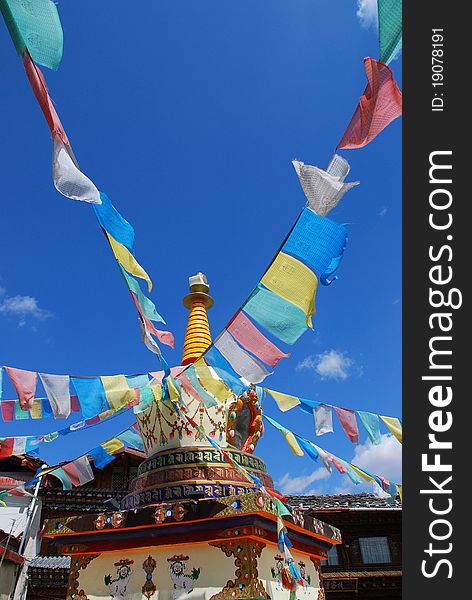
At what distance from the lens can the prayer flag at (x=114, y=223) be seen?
4.31 metres

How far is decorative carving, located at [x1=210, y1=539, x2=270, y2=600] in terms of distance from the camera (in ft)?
17.8

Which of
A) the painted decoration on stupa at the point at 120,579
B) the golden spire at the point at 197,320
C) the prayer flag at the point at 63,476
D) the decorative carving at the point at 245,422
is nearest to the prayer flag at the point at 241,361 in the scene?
the decorative carving at the point at 245,422

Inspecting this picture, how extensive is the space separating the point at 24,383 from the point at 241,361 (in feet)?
8.30

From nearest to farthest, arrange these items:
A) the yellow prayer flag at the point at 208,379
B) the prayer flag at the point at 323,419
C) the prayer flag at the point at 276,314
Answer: the prayer flag at the point at 276,314, the yellow prayer flag at the point at 208,379, the prayer flag at the point at 323,419

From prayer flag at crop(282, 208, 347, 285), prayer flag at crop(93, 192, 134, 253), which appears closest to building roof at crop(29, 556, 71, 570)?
prayer flag at crop(93, 192, 134, 253)

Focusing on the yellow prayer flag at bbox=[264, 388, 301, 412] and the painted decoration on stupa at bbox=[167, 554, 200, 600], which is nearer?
the painted decoration on stupa at bbox=[167, 554, 200, 600]

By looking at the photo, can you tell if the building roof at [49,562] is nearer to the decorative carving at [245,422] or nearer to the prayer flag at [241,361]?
the decorative carving at [245,422]

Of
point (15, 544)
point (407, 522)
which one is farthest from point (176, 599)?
point (15, 544)

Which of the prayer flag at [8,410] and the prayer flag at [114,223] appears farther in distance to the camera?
the prayer flag at [8,410]

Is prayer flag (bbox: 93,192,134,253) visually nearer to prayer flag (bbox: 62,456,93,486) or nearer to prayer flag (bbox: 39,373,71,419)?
prayer flag (bbox: 39,373,71,419)

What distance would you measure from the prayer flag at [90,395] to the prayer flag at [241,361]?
1.62m

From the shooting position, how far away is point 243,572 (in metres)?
5.52

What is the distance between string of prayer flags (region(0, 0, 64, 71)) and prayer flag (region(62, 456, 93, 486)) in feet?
22.1

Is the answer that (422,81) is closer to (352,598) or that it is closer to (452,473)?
(452,473)
